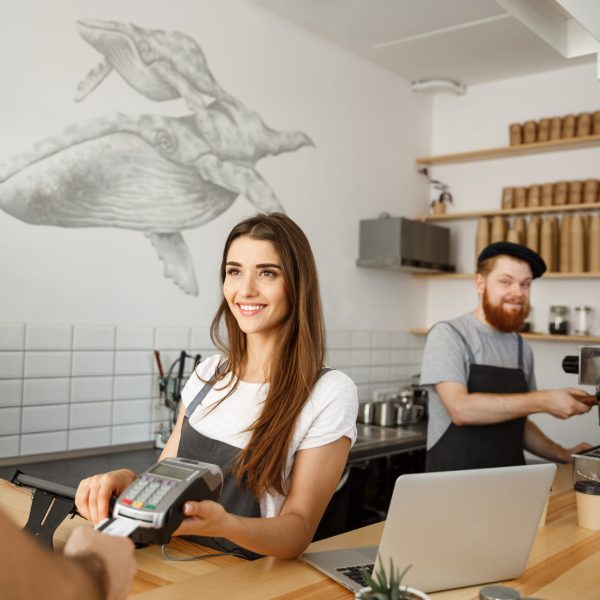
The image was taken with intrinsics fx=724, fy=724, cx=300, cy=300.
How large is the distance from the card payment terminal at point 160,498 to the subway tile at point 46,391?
70.8 inches

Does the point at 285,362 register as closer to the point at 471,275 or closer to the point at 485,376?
the point at 485,376

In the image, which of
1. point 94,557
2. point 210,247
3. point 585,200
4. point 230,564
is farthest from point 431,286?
point 94,557

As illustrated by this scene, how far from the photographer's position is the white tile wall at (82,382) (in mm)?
2781

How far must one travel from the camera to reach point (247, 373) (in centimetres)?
179

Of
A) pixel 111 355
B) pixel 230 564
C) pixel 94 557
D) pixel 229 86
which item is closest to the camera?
pixel 94 557

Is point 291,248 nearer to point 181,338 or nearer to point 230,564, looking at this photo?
point 230,564

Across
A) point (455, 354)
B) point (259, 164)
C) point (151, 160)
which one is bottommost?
point (455, 354)

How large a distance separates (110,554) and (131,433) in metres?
2.40

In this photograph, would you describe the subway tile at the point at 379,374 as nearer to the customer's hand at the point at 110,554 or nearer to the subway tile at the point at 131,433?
the subway tile at the point at 131,433

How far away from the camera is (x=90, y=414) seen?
3.03 metres

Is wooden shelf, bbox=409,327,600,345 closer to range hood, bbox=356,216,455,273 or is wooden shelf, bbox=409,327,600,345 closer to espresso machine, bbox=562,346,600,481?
range hood, bbox=356,216,455,273

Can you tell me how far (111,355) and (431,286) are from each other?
262 cm

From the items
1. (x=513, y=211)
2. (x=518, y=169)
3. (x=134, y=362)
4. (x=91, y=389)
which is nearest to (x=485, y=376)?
(x=134, y=362)

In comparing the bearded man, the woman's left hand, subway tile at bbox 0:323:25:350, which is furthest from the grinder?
subway tile at bbox 0:323:25:350
